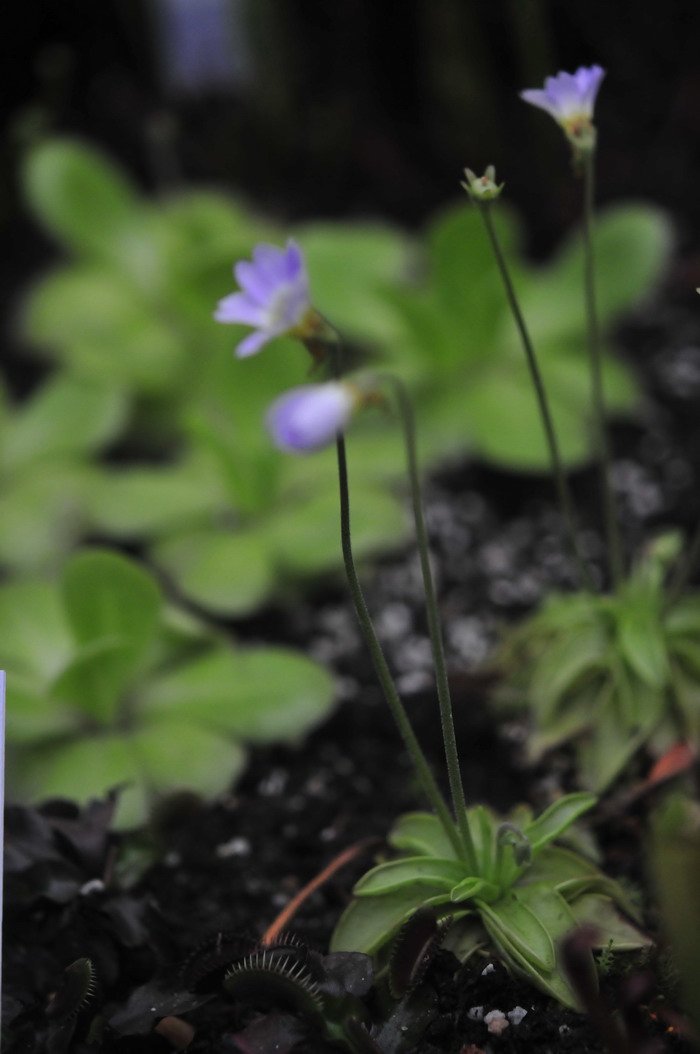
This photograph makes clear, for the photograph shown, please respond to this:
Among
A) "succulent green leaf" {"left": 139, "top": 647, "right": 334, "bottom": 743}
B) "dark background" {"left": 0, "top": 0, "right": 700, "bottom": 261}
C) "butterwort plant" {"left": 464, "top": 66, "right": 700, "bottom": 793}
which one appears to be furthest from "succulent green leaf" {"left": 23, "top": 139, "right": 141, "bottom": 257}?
"butterwort plant" {"left": 464, "top": 66, "right": 700, "bottom": 793}

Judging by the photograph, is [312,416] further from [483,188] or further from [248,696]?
[248,696]

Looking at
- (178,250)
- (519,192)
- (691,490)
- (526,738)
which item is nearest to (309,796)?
(526,738)

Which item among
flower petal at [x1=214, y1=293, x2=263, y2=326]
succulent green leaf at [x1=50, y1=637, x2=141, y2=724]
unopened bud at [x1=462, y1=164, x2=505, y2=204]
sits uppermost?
unopened bud at [x1=462, y1=164, x2=505, y2=204]

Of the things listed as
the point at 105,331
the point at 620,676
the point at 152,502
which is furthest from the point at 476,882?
the point at 105,331

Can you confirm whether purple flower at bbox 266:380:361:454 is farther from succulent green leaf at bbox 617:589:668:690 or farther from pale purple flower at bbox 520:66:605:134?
succulent green leaf at bbox 617:589:668:690

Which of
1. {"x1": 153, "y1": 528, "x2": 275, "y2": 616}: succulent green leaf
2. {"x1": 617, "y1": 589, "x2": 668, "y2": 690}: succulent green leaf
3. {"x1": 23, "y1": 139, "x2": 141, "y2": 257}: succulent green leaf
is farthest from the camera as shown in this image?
{"x1": 23, "y1": 139, "x2": 141, "y2": 257}: succulent green leaf

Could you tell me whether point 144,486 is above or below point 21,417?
below

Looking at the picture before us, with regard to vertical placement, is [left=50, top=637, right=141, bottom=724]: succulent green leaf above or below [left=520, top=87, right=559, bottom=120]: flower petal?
below

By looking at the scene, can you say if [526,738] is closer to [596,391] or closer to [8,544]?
[596,391]
